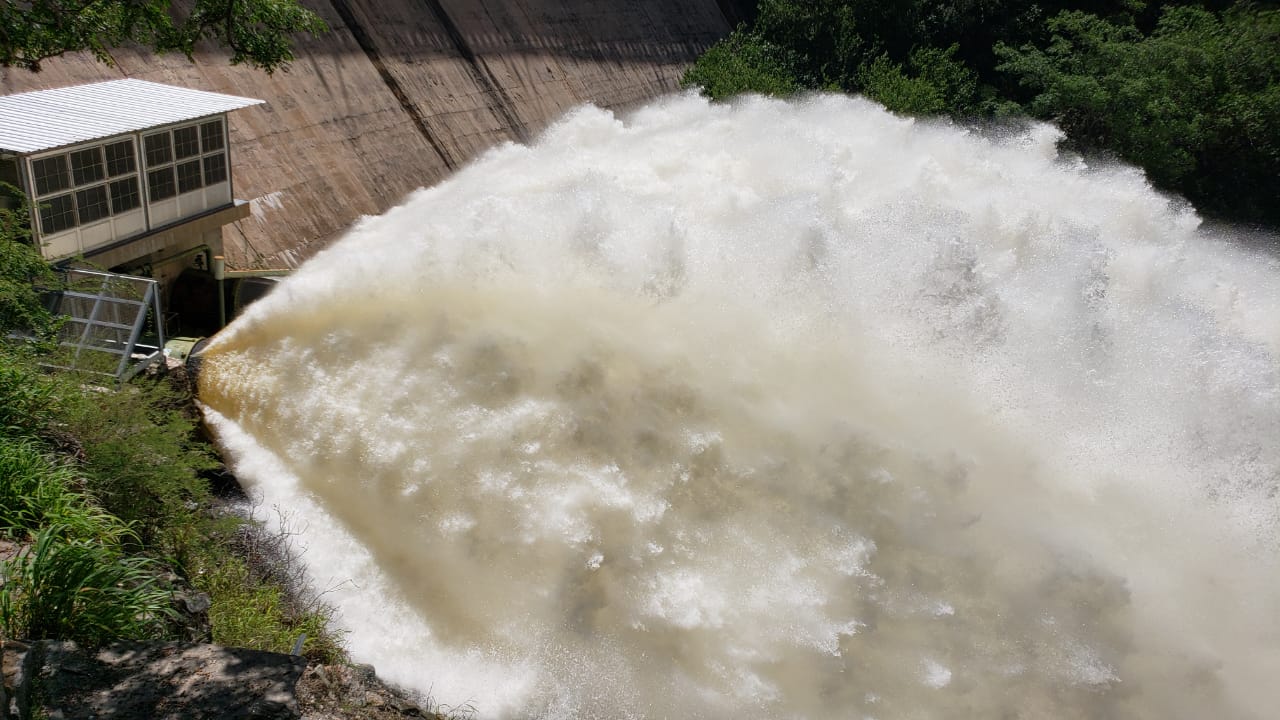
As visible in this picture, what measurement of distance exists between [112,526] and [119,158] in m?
5.63

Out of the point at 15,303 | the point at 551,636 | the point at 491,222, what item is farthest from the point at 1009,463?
the point at 15,303

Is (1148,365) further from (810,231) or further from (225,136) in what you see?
(225,136)

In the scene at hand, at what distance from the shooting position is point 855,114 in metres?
24.1

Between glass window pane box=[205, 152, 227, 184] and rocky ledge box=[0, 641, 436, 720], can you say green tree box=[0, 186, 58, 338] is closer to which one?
glass window pane box=[205, 152, 227, 184]

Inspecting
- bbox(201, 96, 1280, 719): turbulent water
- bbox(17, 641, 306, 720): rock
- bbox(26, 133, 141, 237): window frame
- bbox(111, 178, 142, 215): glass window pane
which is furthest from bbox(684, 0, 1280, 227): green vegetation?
bbox(17, 641, 306, 720): rock

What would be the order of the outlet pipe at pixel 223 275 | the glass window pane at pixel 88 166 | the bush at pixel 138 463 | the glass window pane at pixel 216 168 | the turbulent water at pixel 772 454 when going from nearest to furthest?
the bush at pixel 138 463, the turbulent water at pixel 772 454, the glass window pane at pixel 88 166, the glass window pane at pixel 216 168, the outlet pipe at pixel 223 275

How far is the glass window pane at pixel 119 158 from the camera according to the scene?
10953 millimetres

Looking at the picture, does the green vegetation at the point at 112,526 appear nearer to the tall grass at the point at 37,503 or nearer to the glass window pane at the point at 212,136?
the tall grass at the point at 37,503

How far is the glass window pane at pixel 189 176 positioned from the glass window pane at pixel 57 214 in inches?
68.6

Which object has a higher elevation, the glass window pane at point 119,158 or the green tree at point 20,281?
the glass window pane at point 119,158

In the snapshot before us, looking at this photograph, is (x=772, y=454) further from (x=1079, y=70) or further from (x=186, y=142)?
(x=1079, y=70)

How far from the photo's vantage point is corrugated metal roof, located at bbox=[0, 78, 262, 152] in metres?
10.2

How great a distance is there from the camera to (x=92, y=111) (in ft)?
36.8

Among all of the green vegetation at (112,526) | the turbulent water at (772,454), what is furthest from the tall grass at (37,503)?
the turbulent water at (772,454)
